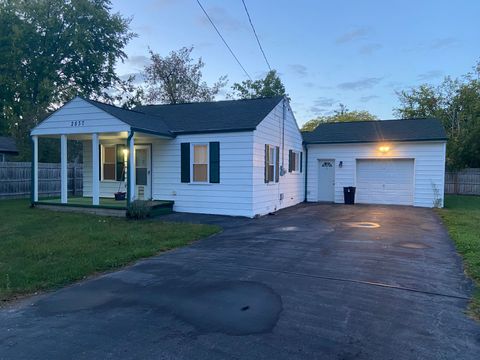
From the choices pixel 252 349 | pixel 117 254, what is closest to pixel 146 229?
pixel 117 254

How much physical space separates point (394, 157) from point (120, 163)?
1276 centimetres

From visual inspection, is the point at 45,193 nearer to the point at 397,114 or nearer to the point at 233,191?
the point at 233,191

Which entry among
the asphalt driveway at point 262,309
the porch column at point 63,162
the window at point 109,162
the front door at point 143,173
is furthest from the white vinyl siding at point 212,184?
the asphalt driveway at point 262,309

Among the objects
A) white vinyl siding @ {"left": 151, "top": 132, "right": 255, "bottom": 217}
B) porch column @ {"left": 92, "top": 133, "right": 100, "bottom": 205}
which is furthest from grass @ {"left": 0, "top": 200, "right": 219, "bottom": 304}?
white vinyl siding @ {"left": 151, "top": 132, "right": 255, "bottom": 217}

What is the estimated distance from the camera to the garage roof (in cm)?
1719

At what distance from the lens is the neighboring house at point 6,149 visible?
3003 cm

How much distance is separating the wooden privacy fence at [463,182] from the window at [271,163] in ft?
46.3

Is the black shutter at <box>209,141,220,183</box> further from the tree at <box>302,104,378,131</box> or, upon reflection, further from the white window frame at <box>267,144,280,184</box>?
the tree at <box>302,104,378,131</box>

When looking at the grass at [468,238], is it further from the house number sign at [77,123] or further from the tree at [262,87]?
the tree at [262,87]

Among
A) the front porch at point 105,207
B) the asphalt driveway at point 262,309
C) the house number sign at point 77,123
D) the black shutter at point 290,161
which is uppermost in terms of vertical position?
the house number sign at point 77,123

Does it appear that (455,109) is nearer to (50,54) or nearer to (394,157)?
(394,157)

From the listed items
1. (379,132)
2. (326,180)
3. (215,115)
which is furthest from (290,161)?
(379,132)

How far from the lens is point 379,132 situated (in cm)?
1856

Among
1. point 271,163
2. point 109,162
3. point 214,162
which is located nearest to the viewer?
point 214,162
